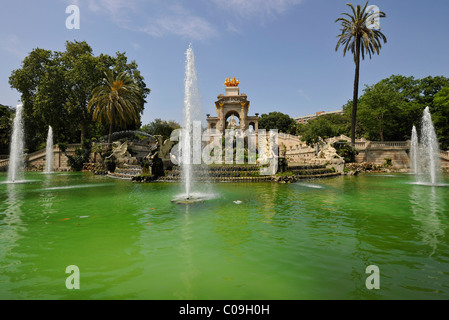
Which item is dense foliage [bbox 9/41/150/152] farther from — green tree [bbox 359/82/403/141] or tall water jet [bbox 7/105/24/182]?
green tree [bbox 359/82/403/141]

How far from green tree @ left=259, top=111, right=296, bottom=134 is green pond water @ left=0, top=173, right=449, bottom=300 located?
75.0m

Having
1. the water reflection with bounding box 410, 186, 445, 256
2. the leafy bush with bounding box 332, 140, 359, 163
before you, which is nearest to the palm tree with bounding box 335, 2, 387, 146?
the leafy bush with bounding box 332, 140, 359, 163

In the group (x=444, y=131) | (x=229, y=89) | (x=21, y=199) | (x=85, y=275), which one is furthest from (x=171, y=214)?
(x=229, y=89)

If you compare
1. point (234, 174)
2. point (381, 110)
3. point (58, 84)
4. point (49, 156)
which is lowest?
point (234, 174)

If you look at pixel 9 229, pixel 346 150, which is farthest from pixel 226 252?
pixel 346 150

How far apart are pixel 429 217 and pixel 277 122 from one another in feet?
251

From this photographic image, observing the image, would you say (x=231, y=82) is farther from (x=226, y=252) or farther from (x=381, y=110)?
(x=226, y=252)

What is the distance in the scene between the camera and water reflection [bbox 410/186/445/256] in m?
5.47

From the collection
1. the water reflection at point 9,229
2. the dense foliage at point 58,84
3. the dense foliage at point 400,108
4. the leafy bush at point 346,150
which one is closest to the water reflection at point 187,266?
the water reflection at point 9,229

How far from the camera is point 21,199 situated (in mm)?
11039

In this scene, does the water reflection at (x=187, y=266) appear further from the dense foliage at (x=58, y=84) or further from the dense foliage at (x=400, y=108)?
the dense foliage at (x=58, y=84)

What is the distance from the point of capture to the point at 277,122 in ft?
268

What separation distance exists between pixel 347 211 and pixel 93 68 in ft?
131
